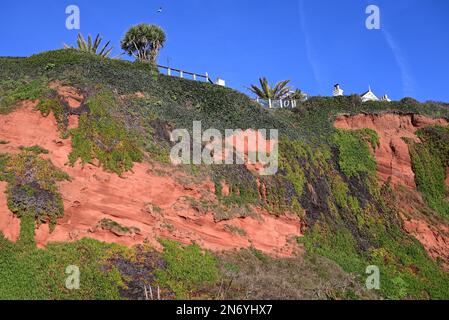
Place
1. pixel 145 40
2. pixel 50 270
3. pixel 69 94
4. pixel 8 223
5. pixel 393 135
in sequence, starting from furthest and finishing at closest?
pixel 145 40, pixel 393 135, pixel 69 94, pixel 8 223, pixel 50 270

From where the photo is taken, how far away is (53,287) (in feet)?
40.3

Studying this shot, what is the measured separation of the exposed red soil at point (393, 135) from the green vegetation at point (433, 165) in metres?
0.42

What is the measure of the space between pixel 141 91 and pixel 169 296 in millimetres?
9896

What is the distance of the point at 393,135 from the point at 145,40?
15855 mm

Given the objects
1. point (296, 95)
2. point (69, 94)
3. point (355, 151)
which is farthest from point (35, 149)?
point (296, 95)

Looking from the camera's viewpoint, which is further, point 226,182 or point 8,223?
point 226,182

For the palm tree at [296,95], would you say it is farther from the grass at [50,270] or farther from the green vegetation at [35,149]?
the grass at [50,270]

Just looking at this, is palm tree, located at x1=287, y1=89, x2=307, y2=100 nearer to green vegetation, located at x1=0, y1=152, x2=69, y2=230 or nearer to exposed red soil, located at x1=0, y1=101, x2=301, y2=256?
exposed red soil, located at x1=0, y1=101, x2=301, y2=256

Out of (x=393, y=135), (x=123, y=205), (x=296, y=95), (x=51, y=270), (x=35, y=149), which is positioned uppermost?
(x=296, y=95)

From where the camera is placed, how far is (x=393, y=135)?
90.3ft

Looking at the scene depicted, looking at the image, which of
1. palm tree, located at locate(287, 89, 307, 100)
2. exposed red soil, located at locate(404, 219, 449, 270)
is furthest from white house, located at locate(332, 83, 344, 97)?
exposed red soil, located at locate(404, 219, 449, 270)

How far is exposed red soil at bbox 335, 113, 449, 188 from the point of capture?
25.6 m

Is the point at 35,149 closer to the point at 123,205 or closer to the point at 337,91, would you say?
the point at 123,205
